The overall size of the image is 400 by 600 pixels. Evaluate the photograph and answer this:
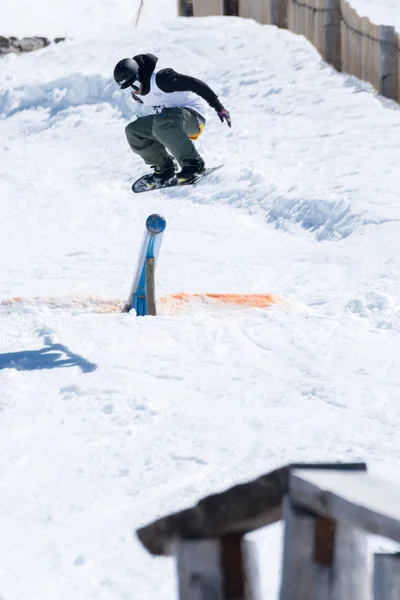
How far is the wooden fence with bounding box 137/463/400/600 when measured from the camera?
1570mm

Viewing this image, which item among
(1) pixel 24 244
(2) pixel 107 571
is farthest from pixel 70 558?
(1) pixel 24 244

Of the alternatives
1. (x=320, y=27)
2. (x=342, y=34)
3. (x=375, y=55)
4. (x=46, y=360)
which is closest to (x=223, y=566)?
(x=46, y=360)

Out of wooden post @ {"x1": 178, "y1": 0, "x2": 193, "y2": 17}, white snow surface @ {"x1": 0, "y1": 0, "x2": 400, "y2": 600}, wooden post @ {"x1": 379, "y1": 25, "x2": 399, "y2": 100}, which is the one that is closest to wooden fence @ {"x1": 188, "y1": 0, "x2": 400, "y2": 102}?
wooden post @ {"x1": 379, "y1": 25, "x2": 399, "y2": 100}

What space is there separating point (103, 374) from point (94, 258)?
5.26 m

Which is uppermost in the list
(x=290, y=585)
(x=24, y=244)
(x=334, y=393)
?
(x=290, y=585)

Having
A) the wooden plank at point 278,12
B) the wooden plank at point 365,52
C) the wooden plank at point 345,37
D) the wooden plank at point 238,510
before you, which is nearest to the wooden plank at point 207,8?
the wooden plank at point 278,12

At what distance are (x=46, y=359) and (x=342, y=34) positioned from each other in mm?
10522

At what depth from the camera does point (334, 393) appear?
616 cm

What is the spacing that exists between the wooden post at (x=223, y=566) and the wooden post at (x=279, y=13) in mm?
16953

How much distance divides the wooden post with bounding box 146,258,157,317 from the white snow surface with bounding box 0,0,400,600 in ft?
0.56

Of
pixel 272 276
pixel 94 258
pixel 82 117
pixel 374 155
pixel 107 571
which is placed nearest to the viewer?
pixel 107 571

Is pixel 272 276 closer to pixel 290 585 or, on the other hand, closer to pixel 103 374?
pixel 103 374

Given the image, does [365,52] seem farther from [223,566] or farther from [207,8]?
[223,566]

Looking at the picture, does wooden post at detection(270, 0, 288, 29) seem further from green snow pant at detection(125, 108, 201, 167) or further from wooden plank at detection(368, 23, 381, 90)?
green snow pant at detection(125, 108, 201, 167)
